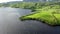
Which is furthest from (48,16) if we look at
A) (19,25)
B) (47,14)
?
(19,25)

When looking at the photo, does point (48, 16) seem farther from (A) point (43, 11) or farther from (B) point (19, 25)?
(B) point (19, 25)

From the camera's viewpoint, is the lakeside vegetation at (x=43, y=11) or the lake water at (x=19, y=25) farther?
the lakeside vegetation at (x=43, y=11)

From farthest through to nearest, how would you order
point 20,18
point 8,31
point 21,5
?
point 21,5 → point 20,18 → point 8,31

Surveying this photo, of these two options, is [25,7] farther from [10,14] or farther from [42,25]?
[42,25]

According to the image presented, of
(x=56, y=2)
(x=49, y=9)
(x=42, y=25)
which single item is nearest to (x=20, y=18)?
(x=42, y=25)

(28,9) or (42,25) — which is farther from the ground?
(28,9)

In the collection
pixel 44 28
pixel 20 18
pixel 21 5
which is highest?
pixel 21 5
